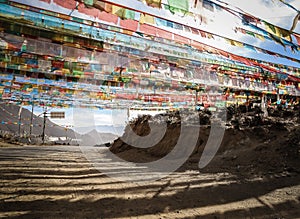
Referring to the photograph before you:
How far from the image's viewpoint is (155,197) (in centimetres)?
369

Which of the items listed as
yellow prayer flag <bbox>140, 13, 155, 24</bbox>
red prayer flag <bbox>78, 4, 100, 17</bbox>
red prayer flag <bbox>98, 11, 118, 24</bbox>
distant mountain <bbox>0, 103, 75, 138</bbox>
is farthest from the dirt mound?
distant mountain <bbox>0, 103, 75, 138</bbox>

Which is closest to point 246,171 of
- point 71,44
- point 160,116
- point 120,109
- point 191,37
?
point 191,37

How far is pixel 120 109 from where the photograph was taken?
69.5ft

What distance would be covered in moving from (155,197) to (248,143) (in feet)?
17.1

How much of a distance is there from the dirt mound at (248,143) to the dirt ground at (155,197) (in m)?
0.74

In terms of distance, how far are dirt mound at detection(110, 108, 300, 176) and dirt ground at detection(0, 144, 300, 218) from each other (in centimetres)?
74

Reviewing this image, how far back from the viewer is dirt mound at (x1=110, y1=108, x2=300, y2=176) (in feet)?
18.2

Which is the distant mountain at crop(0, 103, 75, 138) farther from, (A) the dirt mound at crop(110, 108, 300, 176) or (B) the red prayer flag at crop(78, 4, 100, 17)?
(B) the red prayer flag at crop(78, 4, 100, 17)

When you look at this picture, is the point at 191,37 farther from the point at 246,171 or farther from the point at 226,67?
the point at 246,171

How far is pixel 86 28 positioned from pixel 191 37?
3448 mm

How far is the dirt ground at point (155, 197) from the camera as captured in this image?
3.00 metres

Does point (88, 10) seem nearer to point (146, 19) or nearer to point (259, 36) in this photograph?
point (146, 19)

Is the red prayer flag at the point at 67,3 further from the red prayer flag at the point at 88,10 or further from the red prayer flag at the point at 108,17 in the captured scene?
the red prayer flag at the point at 108,17

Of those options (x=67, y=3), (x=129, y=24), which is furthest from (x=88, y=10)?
(x=129, y=24)
